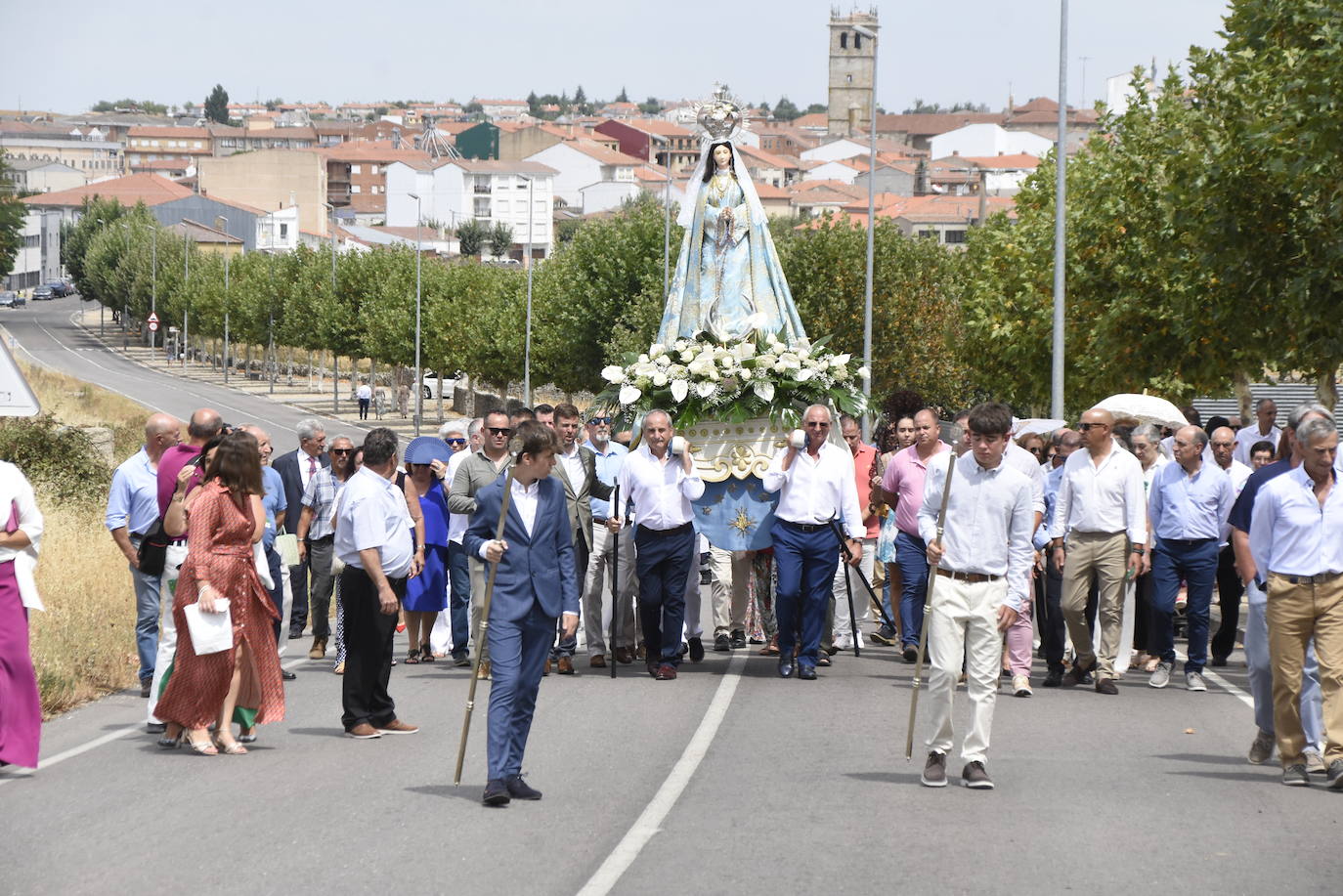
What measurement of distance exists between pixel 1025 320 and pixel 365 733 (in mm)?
28383

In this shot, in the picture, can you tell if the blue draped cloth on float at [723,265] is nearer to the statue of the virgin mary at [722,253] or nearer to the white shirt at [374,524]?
the statue of the virgin mary at [722,253]

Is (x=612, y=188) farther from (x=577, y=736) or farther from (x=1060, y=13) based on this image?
(x=577, y=736)

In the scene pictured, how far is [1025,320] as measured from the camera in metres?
37.9

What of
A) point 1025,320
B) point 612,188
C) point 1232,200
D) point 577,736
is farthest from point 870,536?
point 612,188

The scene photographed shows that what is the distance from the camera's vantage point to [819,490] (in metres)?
14.0

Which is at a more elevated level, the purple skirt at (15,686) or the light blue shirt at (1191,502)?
the light blue shirt at (1191,502)

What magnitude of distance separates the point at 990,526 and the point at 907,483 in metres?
4.90

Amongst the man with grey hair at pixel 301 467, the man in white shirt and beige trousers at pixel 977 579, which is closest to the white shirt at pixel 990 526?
the man in white shirt and beige trousers at pixel 977 579

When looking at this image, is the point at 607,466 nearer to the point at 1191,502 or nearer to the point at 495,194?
the point at 1191,502

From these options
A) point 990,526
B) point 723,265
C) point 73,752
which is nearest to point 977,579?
point 990,526

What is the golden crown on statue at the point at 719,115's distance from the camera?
17572mm

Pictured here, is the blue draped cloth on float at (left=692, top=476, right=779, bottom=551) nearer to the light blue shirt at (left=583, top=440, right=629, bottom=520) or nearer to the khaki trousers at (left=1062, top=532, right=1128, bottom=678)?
the light blue shirt at (left=583, top=440, right=629, bottom=520)

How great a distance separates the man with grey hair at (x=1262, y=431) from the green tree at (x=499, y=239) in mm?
120839

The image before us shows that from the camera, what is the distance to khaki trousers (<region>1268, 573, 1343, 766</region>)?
9906mm
